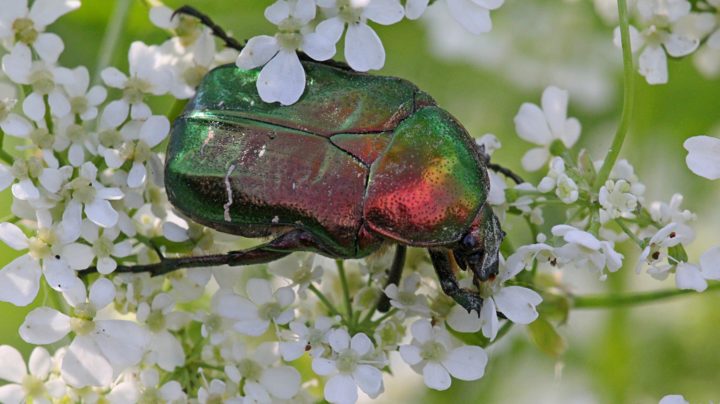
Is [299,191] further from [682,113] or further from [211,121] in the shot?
[682,113]

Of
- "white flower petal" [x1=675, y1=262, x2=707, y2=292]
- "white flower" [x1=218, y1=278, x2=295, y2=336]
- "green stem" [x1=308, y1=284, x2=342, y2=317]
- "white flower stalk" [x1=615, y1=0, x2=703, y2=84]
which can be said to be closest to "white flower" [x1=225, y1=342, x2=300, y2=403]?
"white flower" [x1=218, y1=278, x2=295, y2=336]

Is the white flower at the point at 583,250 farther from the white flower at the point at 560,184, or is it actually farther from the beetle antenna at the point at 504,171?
the beetle antenna at the point at 504,171

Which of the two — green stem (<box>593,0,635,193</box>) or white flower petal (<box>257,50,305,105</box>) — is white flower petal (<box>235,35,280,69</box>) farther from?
green stem (<box>593,0,635,193</box>)

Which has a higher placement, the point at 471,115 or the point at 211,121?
the point at 211,121

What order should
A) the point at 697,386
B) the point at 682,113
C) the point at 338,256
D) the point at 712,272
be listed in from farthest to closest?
the point at 682,113
the point at 697,386
the point at 338,256
the point at 712,272

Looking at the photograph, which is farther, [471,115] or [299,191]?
[471,115]

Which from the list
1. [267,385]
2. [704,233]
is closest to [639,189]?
[267,385]

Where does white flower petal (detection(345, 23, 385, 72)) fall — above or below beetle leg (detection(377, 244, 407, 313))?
above
